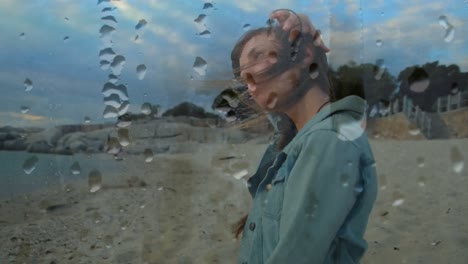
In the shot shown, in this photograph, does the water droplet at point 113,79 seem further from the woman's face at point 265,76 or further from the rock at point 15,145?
the woman's face at point 265,76

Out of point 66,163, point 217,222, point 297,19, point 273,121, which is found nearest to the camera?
point 297,19

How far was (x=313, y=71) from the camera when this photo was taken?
2.14ft

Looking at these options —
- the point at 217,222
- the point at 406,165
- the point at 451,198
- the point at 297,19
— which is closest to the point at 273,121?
the point at 297,19

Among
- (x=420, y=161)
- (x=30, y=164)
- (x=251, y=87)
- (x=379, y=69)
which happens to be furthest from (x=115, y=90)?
(x=420, y=161)

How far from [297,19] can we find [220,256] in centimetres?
85

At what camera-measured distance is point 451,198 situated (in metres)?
1.43

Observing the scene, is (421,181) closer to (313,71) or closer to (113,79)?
(313,71)

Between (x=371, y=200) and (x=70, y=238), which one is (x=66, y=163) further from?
(x=371, y=200)

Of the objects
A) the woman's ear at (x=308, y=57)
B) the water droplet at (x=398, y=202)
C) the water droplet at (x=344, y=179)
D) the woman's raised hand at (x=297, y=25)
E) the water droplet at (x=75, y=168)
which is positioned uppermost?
the woman's raised hand at (x=297, y=25)

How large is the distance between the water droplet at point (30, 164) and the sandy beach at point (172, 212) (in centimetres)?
1

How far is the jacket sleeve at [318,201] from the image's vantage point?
558 millimetres

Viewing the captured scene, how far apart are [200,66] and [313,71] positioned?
15.9 inches

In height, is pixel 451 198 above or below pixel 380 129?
below

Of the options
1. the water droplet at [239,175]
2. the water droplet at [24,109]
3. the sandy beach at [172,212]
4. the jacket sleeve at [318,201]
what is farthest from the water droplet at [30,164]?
the jacket sleeve at [318,201]
